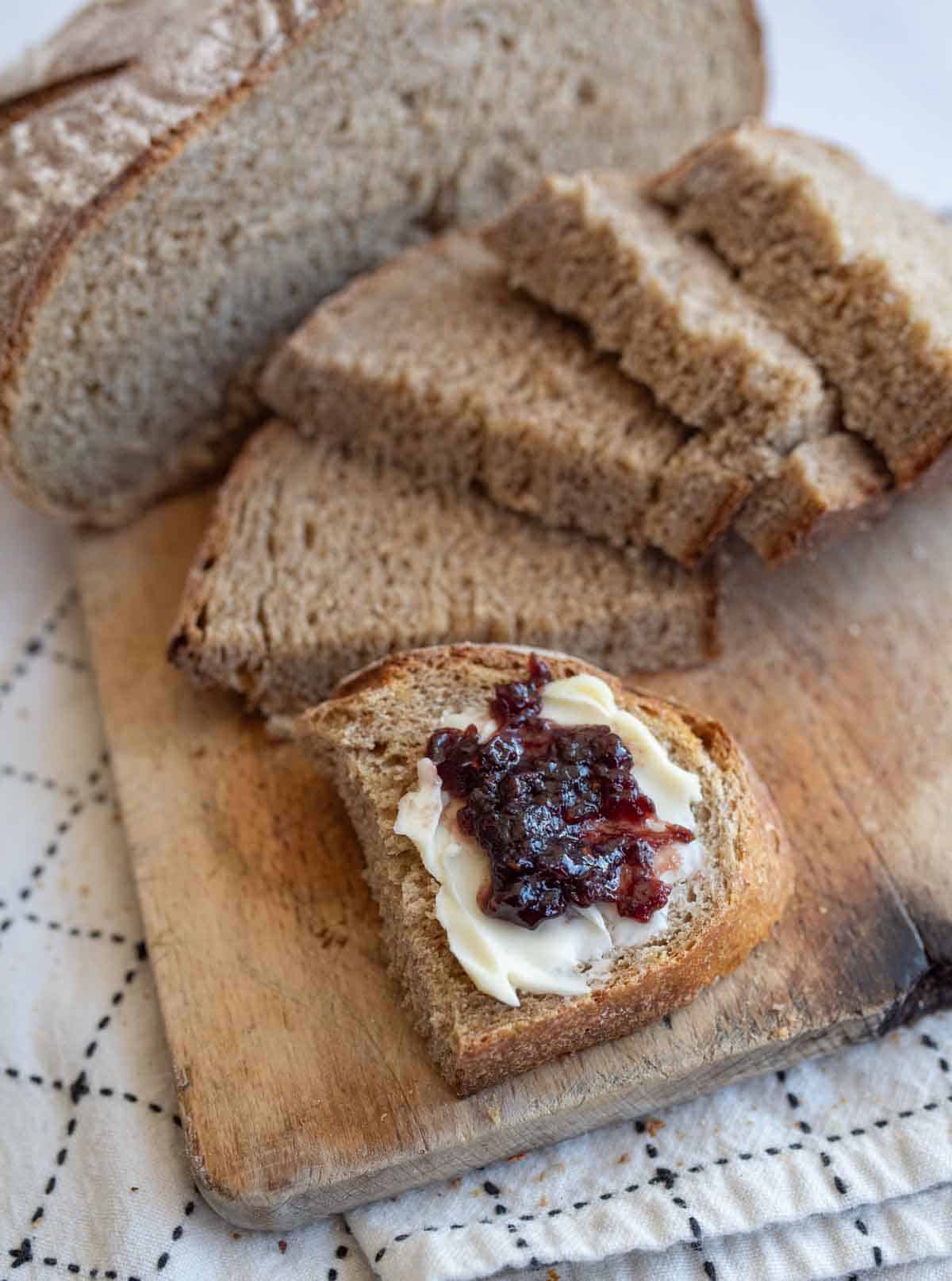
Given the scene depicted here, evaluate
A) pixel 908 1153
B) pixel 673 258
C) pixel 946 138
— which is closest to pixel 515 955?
pixel 908 1153

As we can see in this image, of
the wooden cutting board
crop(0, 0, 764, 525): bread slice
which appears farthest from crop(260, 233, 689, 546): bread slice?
the wooden cutting board

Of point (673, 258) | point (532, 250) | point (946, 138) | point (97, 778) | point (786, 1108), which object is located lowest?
point (97, 778)

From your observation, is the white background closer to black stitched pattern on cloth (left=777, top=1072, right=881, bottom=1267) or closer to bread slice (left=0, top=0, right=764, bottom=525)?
bread slice (left=0, top=0, right=764, bottom=525)

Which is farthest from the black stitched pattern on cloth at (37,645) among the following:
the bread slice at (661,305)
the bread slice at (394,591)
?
the bread slice at (661,305)

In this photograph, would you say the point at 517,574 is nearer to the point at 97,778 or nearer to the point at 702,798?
the point at 702,798

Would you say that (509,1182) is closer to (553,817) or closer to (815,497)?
(553,817)

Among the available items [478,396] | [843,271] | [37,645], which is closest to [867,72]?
[843,271]
